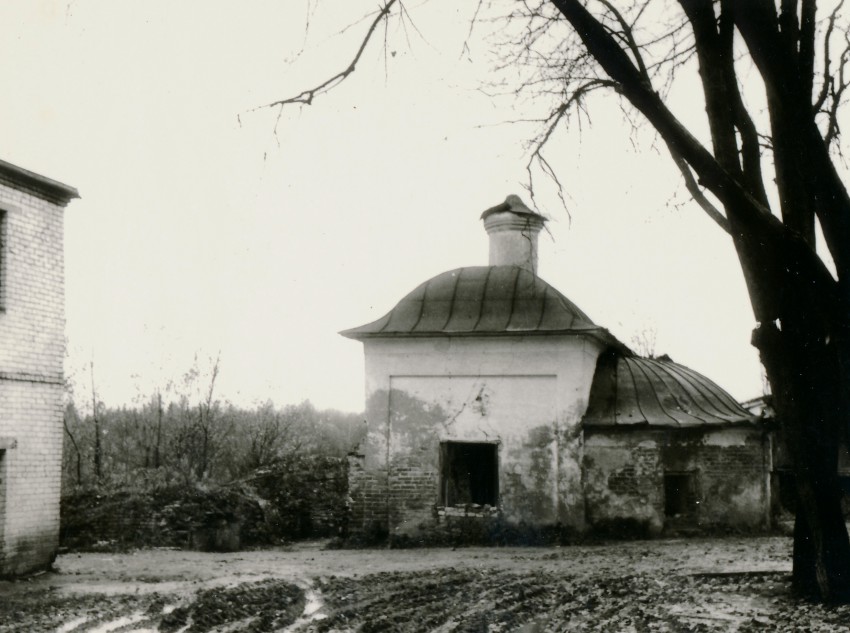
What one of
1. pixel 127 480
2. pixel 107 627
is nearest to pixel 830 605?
pixel 107 627

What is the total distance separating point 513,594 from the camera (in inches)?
397

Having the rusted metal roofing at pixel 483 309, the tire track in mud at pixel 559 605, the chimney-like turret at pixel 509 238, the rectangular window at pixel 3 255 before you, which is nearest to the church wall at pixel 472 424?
the rusted metal roofing at pixel 483 309

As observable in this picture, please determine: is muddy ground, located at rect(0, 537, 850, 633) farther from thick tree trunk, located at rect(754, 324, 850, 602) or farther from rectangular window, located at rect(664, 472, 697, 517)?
rectangular window, located at rect(664, 472, 697, 517)

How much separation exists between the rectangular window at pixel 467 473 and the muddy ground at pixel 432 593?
2466mm

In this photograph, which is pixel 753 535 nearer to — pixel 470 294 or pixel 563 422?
pixel 563 422

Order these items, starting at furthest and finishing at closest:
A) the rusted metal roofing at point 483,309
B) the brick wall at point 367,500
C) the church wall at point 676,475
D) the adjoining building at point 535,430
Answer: the brick wall at point 367,500 < the rusted metal roofing at point 483,309 < the adjoining building at point 535,430 < the church wall at point 676,475

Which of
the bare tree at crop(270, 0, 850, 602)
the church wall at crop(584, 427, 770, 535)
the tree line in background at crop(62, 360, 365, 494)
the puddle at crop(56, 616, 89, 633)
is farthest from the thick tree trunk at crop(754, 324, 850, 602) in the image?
the tree line in background at crop(62, 360, 365, 494)

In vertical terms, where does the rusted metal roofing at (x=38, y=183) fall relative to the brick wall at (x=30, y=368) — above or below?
above

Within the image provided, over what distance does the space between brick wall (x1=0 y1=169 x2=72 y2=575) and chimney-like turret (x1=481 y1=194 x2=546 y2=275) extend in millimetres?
9062

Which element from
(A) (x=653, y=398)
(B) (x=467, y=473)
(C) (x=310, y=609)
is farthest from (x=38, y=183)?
(A) (x=653, y=398)

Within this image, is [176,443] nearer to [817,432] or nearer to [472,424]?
[472,424]

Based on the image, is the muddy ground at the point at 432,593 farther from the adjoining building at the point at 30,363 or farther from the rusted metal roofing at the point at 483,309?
the rusted metal roofing at the point at 483,309

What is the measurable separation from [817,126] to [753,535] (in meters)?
10.0

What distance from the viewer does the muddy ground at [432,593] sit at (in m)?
8.53
